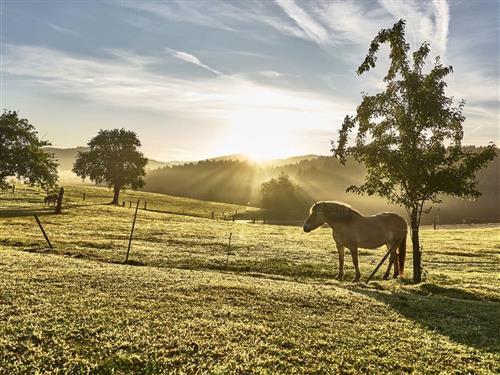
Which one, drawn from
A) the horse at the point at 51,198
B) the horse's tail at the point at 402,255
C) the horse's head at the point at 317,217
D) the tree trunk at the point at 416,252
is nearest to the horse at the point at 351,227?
the horse's head at the point at 317,217

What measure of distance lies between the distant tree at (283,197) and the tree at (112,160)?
44.2 meters

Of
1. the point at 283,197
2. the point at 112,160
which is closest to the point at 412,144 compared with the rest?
the point at 112,160

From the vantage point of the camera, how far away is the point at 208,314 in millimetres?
13797

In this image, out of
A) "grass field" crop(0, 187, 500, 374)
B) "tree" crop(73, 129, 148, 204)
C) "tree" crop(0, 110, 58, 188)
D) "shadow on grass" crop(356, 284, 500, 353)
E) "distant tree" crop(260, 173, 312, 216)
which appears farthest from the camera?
"distant tree" crop(260, 173, 312, 216)

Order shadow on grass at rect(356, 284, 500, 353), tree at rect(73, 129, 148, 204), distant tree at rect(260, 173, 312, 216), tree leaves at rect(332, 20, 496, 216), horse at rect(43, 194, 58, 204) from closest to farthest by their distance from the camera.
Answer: shadow on grass at rect(356, 284, 500, 353) → tree leaves at rect(332, 20, 496, 216) → horse at rect(43, 194, 58, 204) → tree at rect(73, 129, 148, 204) → distant tree at rect(260, 173, 312, 216)

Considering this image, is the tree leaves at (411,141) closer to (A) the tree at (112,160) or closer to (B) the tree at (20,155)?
(B) the tree at (20,155)

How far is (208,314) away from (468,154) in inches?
764

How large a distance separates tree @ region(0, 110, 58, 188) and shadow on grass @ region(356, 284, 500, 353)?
5119 cm

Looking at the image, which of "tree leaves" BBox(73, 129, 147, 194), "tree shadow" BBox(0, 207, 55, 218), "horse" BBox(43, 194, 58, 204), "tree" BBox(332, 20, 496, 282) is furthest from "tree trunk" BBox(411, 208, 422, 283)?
"tree leaves" BBox(73, 129, 147, 194)

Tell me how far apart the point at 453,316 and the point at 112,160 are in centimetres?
8627

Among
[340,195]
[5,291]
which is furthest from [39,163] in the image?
[340,195]

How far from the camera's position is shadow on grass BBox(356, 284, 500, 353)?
43.9ft

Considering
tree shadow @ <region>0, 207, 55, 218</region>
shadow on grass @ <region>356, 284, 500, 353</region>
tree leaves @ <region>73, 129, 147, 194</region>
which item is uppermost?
tree leaves @ <region>73, 129, 147, 194</region>

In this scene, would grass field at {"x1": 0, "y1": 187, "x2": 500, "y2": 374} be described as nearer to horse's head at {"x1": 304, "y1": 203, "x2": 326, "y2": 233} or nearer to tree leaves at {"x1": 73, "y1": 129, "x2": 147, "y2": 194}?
horse's head at {"x1": 304, "y1": 203, "x2": 326, "y2": 233}
